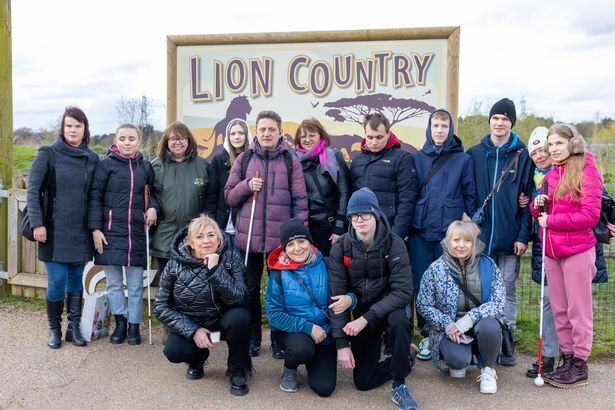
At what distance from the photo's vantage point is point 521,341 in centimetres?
497

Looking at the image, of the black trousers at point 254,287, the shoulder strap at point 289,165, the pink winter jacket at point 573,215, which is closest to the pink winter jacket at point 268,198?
the shoulder strap at point 289,165

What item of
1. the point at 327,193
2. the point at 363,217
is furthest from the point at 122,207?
the point at 363,217

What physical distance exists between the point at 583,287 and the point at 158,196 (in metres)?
3.42

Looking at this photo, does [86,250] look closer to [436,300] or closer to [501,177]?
A: [436,300]

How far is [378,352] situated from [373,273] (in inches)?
22.5

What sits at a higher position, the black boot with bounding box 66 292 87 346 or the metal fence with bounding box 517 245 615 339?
the black boot with bounding box 66 292 87 346

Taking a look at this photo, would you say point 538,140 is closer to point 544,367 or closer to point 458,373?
point 544,367

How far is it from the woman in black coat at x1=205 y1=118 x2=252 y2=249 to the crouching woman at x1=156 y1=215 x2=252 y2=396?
2.47 feet

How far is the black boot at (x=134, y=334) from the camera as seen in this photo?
494 centimetres

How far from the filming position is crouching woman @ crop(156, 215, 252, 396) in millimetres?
3998

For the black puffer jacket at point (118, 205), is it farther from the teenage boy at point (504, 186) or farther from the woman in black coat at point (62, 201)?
the teenage boy at point (504, 186)

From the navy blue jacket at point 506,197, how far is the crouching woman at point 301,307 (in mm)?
1333

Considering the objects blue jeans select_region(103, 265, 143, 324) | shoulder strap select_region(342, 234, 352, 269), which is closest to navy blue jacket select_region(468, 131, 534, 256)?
shoulder strap select_region(342, 234, 352, 269)

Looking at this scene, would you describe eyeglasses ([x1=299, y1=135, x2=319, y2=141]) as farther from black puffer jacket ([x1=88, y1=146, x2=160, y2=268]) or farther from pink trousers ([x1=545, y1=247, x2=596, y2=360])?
pink trousers ([x1=545, y1=247, x2=596, y2=360])
